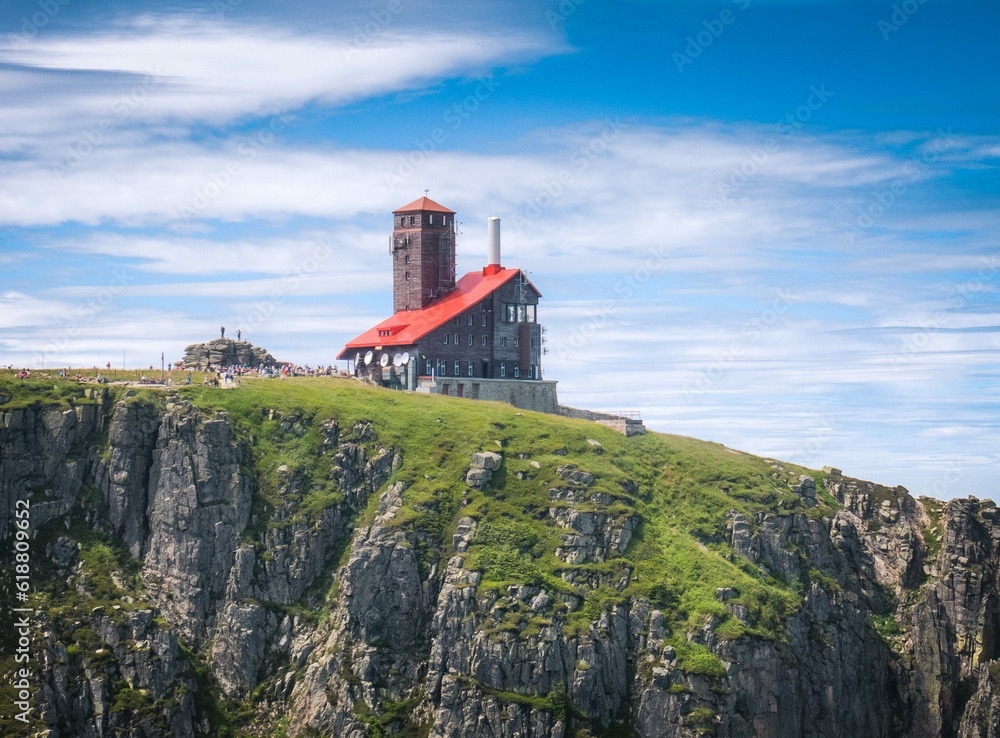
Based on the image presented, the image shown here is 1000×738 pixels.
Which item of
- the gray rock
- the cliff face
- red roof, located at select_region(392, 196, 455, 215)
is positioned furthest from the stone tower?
the gray rock

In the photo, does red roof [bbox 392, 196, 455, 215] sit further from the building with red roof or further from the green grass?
the green grass

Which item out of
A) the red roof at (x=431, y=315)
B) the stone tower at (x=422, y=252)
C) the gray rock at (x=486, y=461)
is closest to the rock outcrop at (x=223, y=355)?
the red roof at (x=431, y=315)

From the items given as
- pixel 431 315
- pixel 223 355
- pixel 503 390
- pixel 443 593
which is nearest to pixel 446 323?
pixel 431 315

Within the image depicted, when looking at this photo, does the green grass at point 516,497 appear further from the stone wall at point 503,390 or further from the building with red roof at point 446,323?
the building with red roof at point 446,323

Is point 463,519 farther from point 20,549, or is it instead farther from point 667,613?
point 20,549

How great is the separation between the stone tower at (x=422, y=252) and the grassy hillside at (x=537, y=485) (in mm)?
19296

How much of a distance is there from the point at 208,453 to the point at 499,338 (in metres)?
40.4

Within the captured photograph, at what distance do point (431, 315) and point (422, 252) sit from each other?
25.3 ft

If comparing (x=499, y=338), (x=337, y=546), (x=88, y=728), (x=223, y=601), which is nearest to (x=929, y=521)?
(x=499, y=338)

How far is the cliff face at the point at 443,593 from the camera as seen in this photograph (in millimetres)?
111938

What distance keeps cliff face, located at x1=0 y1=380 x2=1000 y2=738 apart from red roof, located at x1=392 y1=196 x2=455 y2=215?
28.5 m

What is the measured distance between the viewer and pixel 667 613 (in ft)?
380

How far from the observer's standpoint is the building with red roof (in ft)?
485

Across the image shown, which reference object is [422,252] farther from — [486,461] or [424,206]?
[486,461]
